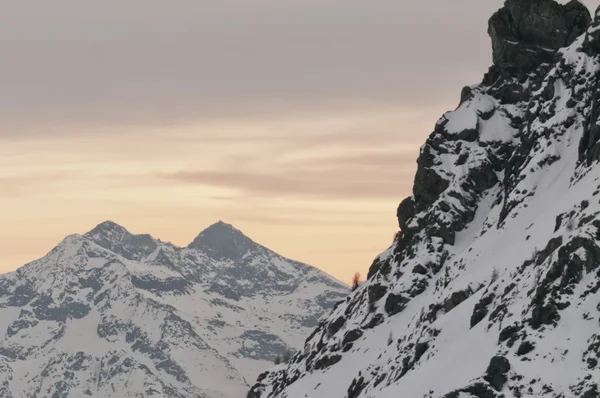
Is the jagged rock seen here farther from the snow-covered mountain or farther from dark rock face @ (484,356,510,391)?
dark rock face @ (484,356,510,391)

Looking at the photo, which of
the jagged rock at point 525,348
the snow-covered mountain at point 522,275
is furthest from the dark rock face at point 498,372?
the jagged rock at point 525,348

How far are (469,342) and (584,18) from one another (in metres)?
73.7

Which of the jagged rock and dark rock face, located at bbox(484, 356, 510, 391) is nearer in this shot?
dark rock face, located at bbox(484, 356, 510, 391)

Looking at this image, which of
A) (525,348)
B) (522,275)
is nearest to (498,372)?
(525,348)

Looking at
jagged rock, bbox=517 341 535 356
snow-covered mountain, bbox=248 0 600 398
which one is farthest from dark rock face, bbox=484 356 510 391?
jagged rock, bbox=517 341 535 356

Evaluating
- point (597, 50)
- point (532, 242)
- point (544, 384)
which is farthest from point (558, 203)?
point (544, 384)

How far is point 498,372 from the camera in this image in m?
123

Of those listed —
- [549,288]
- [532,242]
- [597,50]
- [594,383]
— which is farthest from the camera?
[597,50]

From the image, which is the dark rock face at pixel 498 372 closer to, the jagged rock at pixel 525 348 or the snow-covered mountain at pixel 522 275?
the snow-covered mountain at pixel 522 275

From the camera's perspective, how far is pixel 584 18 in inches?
7776

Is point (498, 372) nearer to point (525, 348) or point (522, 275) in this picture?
point (525, 348)

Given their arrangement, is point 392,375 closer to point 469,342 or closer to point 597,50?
point 469,342

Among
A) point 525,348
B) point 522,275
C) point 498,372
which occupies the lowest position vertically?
point 498,372

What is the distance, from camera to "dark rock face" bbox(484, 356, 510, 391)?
4806 inches
